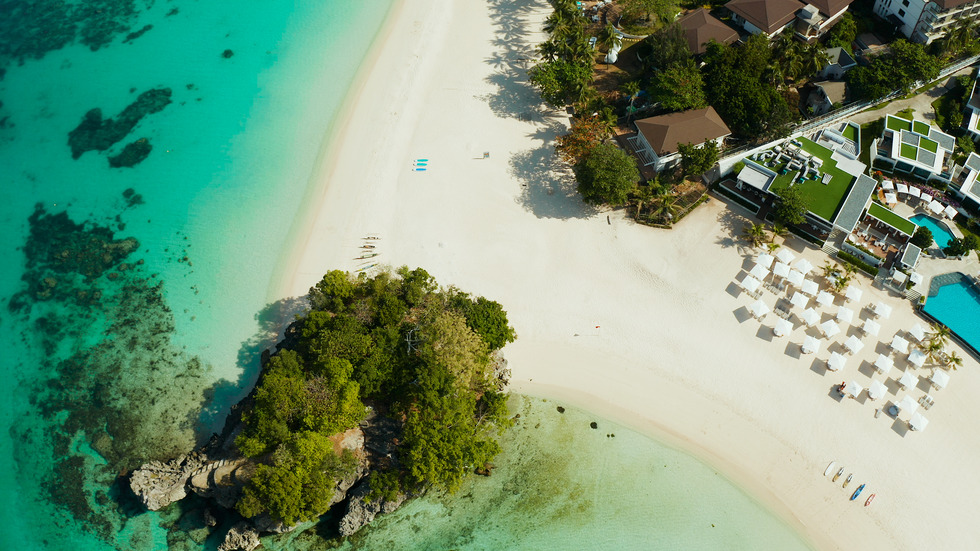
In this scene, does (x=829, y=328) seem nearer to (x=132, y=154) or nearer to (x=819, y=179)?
(x=819, y=179)

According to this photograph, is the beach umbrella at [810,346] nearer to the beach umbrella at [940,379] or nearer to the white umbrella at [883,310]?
the white umbrella at [883,310]

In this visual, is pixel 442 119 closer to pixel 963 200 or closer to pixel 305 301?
pixel 305 301

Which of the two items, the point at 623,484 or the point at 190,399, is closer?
the point at 623,484

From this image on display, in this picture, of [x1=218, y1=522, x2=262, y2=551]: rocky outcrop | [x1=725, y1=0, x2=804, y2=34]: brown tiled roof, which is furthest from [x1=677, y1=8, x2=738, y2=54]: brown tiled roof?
[x1=218, y1=522, x2=262, y2=551]: rocky outcrop

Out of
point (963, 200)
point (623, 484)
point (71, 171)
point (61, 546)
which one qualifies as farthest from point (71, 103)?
point (963, 200)

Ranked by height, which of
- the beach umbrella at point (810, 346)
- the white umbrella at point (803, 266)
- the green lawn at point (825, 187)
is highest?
the green lawn at point (825, 187)

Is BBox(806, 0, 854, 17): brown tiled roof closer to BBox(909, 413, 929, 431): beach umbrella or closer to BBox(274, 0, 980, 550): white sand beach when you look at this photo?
BBox(274, 0, 980, 550): white sand beach

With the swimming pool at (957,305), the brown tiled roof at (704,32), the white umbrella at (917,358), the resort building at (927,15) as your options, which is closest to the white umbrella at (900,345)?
the white umbrella at (917,358)
